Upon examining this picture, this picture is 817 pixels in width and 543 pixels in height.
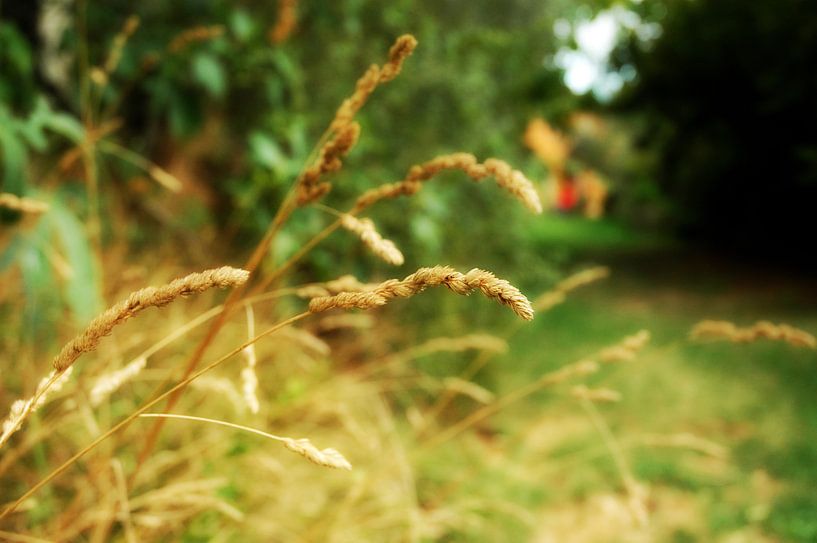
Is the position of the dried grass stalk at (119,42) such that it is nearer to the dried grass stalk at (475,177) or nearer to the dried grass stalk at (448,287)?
the dried grass stalk at (475,177)

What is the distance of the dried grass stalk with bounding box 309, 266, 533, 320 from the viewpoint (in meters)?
0.50

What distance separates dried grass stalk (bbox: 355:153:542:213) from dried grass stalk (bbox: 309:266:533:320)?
0.20 metres

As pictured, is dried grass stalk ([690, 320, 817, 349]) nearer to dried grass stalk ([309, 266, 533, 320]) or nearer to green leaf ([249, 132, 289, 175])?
dried grass stalk ([309, 266, 533, 320])

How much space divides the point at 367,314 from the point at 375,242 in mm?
2457

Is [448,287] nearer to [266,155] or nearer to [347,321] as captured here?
[347,321]

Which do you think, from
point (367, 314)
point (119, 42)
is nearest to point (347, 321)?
point (119, 42)

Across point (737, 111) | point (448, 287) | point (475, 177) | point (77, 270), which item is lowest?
point (448, 287)

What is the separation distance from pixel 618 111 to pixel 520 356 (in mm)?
4830

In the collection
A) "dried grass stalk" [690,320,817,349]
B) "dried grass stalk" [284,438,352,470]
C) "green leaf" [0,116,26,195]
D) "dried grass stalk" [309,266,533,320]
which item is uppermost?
"green leaf" [0,116,26,195]

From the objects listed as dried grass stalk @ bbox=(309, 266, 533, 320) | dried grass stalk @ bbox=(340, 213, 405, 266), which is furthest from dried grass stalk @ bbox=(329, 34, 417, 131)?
dried grass stalk @ bbox=(309, 266, 533, 320)

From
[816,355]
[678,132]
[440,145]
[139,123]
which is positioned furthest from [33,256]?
[678,132]

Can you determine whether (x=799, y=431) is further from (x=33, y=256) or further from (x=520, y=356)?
(x=33, y=256)

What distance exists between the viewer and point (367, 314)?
3.13 metres

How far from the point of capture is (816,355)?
4.39 meters
